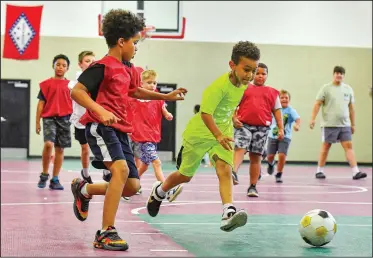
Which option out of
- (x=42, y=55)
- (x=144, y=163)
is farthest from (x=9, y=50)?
(x=144, y=163)

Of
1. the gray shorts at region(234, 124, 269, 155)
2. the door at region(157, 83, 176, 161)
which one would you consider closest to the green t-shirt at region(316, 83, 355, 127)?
the gray shorts at region(234, 124, 269, 155)

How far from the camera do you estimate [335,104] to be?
45.1 feet

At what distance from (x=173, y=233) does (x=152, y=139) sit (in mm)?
3047

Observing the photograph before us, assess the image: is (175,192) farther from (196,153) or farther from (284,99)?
(284,99)

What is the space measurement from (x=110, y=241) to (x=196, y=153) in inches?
65.9

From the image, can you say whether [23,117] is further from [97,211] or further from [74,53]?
[97,211]

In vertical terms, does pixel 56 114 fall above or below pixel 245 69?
below

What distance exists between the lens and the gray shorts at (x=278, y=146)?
1251 cm

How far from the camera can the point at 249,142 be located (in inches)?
361

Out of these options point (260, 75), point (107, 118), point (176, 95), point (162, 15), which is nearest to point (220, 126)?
point (176, 95)

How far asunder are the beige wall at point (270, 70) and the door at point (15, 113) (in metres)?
0.19

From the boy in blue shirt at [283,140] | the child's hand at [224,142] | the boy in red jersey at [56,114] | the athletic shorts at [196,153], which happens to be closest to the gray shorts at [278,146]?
the boy in blue shirt at [283,140]

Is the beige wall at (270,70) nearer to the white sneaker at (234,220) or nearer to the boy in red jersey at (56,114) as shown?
the boy in red jersey at (56,114)

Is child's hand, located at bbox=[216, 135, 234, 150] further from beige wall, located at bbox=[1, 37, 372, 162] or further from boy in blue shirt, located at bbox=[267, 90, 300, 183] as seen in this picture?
beige wall, located at bbox=[1, 37, 372, 162]
